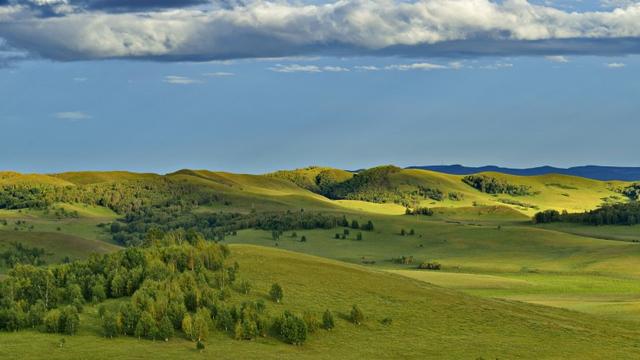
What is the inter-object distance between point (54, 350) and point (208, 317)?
17419 millimetres

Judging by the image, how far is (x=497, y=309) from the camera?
131m

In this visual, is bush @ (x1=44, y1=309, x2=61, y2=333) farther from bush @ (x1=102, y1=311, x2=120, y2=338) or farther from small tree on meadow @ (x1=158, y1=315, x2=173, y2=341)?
small tree on meadow @ (x1=158, y1=315, x2=173, y2=341)

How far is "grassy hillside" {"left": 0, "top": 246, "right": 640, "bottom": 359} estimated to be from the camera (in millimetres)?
101500

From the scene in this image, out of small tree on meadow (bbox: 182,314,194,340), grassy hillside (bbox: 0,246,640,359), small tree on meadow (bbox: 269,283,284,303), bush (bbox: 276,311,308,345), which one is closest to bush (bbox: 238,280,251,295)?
grassy hillside (bbox: 0,246,640,359)

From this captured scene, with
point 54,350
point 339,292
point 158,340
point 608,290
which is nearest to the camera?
point 54,350

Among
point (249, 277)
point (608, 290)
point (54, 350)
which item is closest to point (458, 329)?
point (249, 277)

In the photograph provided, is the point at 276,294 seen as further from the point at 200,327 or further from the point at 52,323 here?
the point at 52,323

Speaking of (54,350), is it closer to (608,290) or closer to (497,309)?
(497,309)

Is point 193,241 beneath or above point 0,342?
above

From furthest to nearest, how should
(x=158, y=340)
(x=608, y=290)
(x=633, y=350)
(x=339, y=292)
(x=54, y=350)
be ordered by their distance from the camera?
(x=608, y=290)
(x=339, y=292)
(x=633, y=350)
(x=158, y=340)
(x=54, y=350)

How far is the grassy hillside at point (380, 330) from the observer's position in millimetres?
101500

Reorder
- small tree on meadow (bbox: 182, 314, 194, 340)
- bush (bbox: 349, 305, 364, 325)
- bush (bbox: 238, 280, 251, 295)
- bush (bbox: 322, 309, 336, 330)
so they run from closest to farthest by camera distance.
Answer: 1. small tree on meadow (bbox: 182, 314, 194, 340)
2. bush (bbox: 322, 309, 336, 330)
3. bush (bbox: 349, 305, 364, 325)
4. bush (bbox: 238, 280, 251, 295)

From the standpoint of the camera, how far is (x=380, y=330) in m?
118

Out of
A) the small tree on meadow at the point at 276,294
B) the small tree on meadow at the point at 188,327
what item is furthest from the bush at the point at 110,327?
the small tree on meadow at the point at 276,294
